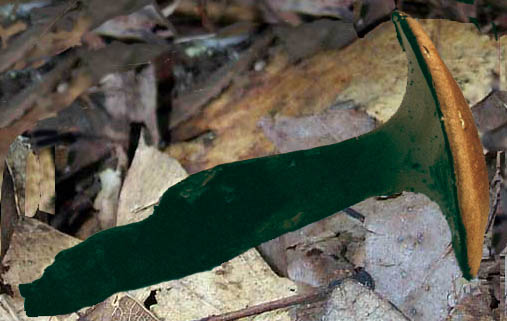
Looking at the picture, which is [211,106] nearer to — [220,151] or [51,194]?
[220,151]

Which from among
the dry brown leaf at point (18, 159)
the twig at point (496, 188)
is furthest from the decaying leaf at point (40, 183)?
the twig at point (496, 188)

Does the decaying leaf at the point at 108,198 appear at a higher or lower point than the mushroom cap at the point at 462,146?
lower

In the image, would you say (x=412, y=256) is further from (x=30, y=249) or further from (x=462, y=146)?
(x=30, y=249)

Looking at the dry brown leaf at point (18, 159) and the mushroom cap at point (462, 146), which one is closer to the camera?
the mushroom cap at point (462, 146)

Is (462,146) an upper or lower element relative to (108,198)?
upper

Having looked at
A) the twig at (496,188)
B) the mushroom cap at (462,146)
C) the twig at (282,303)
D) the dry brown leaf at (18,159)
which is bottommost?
the twig at (282,303)

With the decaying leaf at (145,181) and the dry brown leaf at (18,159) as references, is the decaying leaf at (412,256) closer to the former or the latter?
the decaying leaf at (145,181)

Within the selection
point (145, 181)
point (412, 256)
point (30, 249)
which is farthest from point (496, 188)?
point (30, 249)
